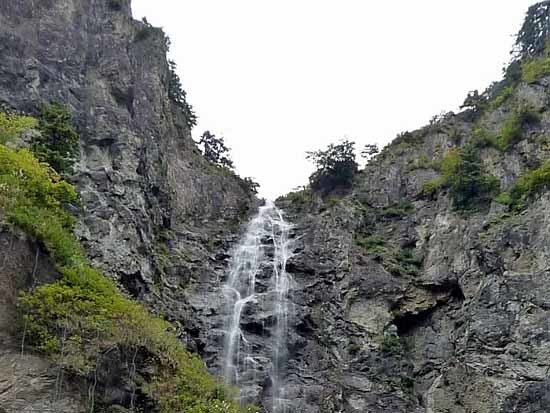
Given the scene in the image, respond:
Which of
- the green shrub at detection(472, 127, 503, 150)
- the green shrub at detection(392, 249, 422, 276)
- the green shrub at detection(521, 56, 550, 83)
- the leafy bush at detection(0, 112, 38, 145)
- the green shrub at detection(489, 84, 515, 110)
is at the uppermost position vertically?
the green shrub at detection(521, 56, 550, 83)

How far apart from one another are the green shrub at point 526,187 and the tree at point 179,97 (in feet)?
61.4

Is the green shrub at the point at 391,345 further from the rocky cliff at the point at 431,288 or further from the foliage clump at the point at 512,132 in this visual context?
the foliage clump at the point at 512,132

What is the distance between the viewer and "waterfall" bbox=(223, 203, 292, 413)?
76.9 ft

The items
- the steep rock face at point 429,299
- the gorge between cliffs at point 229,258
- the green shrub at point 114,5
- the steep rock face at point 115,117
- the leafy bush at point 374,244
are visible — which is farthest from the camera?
the green shrub at point 114,5

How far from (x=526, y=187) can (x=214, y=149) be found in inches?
824

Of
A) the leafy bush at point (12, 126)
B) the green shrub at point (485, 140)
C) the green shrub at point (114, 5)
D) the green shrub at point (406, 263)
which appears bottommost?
the green shrub at point (406, 263)

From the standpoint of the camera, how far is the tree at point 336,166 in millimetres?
37688

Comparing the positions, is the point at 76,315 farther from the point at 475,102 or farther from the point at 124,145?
the point at 475,102

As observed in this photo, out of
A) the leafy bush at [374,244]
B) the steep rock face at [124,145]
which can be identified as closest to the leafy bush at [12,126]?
the steep rock face at [124,145]

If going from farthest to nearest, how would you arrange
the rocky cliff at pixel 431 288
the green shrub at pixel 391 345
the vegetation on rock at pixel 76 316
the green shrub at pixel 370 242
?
1. the green shrub at pixel 370 242
2. the green shrub at pixel 391 345
3. the rocky cliff at pixel 431 288
4. the vegetation on rock at pixel 76 316

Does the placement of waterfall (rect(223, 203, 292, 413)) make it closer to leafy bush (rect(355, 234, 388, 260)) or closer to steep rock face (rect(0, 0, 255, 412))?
steep rock face (rect(0, 0, 255, 412))

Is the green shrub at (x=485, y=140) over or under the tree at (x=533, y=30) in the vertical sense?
under

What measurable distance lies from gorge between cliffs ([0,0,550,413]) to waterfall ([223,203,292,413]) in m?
0.09

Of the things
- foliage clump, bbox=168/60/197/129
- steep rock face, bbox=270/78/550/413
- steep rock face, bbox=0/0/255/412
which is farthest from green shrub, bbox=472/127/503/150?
foliage clump, bbox=168/60/197/129
